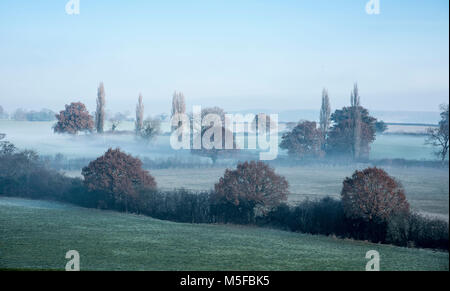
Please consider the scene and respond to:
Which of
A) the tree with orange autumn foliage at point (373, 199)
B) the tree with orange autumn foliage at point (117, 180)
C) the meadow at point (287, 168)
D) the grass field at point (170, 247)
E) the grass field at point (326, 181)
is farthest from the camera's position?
the meadow at point (287, 168)

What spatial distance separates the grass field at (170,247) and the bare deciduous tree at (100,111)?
29.6ft

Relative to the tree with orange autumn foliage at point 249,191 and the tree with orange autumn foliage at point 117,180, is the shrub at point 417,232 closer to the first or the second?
the tree with orange autumn foliage at point 249,191

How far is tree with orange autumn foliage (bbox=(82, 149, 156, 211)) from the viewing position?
13.9m

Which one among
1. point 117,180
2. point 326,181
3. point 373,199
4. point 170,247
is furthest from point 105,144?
point 373,199

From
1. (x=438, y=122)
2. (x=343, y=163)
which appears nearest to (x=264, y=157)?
(x=343, y=163)

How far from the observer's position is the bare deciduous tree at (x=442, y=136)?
24.3 meters

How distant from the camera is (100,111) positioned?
21.7 meters

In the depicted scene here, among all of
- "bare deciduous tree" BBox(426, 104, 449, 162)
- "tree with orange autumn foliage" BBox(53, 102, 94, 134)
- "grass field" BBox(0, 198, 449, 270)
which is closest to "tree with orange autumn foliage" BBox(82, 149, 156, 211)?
"grass field" BBox(0, 198, 449, 270)

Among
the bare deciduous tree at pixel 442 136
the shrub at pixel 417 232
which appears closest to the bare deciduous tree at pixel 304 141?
the bare deciduous tree at pixel 442 136

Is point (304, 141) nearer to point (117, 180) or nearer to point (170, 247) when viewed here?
point (117, 180)

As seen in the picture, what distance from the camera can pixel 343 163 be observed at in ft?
82.7

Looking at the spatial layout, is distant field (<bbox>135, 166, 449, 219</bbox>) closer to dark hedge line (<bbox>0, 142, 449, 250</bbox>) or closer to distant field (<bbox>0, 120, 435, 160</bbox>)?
dark hedge line (<bbox>0, 142, 449, 250</bbox>)

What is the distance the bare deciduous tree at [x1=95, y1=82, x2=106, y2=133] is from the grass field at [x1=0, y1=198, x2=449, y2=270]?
901 centimetres
